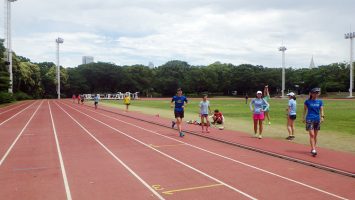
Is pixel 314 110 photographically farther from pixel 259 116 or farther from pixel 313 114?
pixel 259 116

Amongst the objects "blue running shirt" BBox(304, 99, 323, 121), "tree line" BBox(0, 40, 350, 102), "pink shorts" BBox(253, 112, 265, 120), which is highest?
"tree line" BBox(0, 40, 350, 102)

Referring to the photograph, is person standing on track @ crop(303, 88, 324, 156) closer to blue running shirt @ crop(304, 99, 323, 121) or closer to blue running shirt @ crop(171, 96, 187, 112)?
blue running shirt @ crop(304, 99, 323, 121)

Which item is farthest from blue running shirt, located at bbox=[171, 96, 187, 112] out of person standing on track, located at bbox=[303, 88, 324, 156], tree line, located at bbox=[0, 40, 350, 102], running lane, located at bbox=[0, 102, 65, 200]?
tree line, located at bbox=[0, 40, 350, 102]

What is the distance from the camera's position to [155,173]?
855 cm

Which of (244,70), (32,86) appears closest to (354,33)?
(244,70)

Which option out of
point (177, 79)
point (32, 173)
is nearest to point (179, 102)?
point (32, 173)

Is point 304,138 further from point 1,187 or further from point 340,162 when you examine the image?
point 1,187

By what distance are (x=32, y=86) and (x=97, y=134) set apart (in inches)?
3105

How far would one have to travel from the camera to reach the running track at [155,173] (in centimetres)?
698

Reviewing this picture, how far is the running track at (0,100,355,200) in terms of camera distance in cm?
698

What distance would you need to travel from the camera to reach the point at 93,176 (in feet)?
27.3

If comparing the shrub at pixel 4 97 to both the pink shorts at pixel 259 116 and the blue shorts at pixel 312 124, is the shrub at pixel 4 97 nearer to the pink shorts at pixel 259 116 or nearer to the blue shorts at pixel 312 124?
the pink shorts at pixel 259 116

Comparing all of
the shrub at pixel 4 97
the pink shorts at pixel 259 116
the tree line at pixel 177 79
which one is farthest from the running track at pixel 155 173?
the tree line at pixel 177 79

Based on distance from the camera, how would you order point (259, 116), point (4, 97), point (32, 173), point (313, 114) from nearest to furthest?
point (32, 173) < point (313, 114) < point (259, 116) < point (4, 97)
